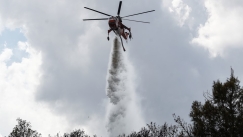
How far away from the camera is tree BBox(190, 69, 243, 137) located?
22938 mm

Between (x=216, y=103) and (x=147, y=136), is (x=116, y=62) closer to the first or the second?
(x=147, y=136)

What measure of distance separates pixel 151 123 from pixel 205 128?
29.5m

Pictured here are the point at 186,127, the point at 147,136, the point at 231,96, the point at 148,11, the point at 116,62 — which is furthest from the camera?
the point at 147,136

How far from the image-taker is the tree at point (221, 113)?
22.9 m

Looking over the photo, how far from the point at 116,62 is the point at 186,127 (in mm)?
24450

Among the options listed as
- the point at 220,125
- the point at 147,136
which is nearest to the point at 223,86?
the point at 220,125

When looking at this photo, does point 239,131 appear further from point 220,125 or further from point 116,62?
point 116,62

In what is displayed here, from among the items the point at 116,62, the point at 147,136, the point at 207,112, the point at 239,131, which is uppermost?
the point at 116,62

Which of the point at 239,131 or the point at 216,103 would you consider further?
the point at 216,103

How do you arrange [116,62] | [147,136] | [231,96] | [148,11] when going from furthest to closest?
[147,136]
[116,62]
[148,11]
[231,96]

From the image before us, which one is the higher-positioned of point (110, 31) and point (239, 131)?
point (110, 31)

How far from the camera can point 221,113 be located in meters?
23.6

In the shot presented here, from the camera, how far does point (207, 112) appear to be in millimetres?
24156

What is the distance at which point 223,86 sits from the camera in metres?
24.2
